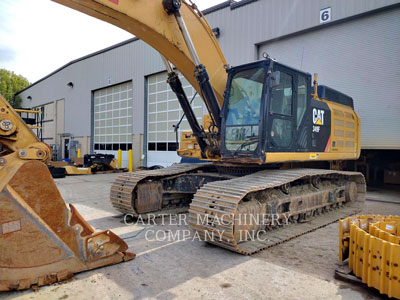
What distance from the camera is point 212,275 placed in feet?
11.9

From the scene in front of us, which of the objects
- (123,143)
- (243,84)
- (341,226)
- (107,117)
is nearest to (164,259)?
(341,226)

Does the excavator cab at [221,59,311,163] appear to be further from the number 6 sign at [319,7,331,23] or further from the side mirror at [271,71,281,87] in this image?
the number 6 sign at [319,7,331,23]

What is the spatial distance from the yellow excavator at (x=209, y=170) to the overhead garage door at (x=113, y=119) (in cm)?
1394

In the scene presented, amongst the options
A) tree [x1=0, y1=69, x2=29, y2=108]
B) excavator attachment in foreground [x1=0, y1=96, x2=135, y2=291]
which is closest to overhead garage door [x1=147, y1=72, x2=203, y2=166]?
excavator attachment in foreground [x1=0, y1=96, x2=135, y2=291]

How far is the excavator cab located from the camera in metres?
5.06

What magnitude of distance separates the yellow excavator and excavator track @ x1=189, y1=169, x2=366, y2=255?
0.02 meters

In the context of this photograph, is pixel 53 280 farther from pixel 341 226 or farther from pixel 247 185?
pixel 341 226

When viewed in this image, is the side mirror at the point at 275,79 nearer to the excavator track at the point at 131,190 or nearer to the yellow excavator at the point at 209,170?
the yellow excavator at the point at 209,170

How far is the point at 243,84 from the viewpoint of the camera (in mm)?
5469

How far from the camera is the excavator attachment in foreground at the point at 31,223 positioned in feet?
10.1

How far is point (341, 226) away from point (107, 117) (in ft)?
67.7

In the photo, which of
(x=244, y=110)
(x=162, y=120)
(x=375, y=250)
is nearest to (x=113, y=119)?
(x=162, y=120)

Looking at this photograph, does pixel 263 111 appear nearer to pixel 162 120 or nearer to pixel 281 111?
pixel 281 111

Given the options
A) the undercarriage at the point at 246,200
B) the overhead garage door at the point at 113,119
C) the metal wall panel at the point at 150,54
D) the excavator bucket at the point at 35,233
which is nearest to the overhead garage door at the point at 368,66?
the metal wall panel at the point at 150,54
